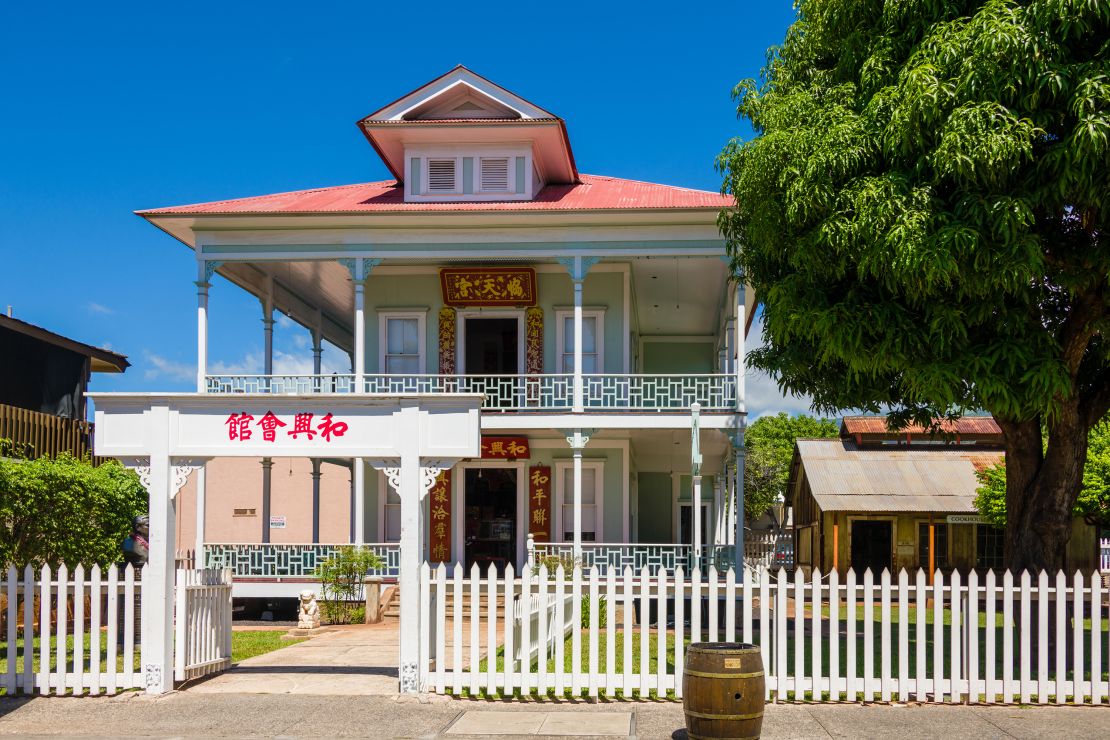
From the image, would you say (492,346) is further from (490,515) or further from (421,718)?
(421,718)

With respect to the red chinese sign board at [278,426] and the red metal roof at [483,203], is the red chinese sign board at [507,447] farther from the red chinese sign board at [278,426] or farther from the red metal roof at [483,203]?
the red chinese sign board at [278,426]

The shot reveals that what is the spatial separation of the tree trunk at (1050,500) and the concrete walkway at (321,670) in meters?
7.46

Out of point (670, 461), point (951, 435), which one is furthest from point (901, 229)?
point (670, 461)

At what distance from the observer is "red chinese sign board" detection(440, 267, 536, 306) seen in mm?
21547

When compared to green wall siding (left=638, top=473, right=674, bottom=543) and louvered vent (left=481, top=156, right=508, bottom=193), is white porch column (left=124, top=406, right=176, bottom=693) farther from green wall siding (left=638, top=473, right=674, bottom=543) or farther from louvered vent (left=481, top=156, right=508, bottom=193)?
green wall siding (left=638, top=473, right=674, bottom=543)

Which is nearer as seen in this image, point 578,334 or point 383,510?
point 578,334

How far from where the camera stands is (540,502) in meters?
22.3

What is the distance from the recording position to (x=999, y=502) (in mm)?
25375

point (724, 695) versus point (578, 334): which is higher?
point (578, 334)

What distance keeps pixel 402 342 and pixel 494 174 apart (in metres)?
3.87

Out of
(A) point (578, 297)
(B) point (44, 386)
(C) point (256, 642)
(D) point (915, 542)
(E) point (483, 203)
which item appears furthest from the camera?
(D) point (915, 542)

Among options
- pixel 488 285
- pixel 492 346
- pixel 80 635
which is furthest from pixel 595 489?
pixel 80 635

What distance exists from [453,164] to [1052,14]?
512 inches

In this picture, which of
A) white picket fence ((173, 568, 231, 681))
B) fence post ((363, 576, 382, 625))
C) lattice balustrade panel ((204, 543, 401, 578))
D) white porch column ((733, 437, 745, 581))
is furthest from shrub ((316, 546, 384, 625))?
white picket fence ((173, 568, 231, 681))
